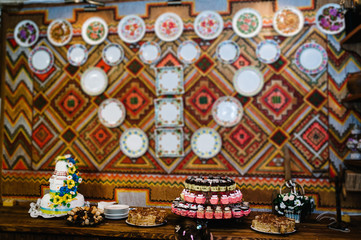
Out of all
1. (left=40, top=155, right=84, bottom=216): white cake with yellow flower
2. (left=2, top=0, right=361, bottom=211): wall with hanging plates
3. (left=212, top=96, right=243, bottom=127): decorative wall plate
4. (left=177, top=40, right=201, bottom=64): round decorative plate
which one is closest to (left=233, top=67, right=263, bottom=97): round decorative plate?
(left=2, top=0, right=361, bottom=211): wall with hanging plates

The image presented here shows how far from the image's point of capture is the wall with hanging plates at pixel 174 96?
278cm

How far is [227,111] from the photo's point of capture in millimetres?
2920

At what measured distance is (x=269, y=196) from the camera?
9.15 ft

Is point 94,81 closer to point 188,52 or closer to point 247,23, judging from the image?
point 188,52

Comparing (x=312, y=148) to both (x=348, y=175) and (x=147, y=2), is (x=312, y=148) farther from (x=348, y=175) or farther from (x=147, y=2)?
(x=147, y=2)

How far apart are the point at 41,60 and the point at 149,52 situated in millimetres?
1182

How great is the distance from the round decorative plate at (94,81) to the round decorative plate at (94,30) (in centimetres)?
30

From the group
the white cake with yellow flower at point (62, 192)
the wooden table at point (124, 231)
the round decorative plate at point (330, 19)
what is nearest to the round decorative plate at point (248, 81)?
the round decorative plate at point (330, 19)

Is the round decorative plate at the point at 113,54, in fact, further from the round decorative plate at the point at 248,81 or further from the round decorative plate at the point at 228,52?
the round decorative plate at the point at 248,81

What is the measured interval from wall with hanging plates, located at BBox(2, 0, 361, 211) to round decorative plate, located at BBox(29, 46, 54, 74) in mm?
12

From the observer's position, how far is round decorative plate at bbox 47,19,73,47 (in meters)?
3.24

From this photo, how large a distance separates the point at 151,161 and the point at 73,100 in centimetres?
103

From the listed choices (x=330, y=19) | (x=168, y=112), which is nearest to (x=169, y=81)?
(x=168, y=112)

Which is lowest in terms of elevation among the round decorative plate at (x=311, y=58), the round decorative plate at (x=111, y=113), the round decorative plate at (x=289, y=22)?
the round decorative plate at (x=111, y=113)
